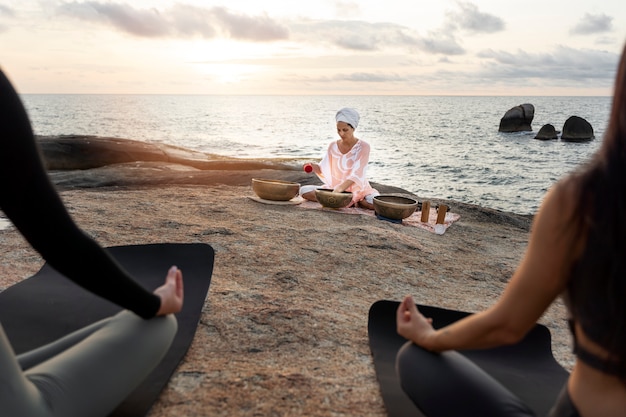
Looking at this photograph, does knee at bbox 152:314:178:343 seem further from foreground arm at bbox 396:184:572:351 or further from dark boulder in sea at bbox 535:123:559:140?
dark boulder in sea at bbox 535:123:559:140

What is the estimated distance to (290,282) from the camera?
3.30m

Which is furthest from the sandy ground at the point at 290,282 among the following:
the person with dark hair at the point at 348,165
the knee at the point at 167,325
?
the person with dark hair at the point at 348,165

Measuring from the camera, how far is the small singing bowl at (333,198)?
19.3ft

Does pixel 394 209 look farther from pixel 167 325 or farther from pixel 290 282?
pixel 167 325

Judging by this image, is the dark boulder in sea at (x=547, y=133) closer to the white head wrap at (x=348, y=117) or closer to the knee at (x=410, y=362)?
the white head wrap at (x=348, y=117)

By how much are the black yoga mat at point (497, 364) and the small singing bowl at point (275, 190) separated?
3602mm

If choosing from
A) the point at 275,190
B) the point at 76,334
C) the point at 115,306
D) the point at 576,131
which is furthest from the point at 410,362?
the point at 576,131

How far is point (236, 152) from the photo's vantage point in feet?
100

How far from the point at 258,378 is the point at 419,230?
3722mm

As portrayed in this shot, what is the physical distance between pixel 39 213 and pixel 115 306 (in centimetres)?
154

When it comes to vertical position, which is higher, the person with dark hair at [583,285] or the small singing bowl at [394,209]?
the person with dark hair at [583,285]

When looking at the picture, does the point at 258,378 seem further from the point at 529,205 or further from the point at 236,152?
the point at 236,152

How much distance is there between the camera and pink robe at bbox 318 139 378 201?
20.5 ft

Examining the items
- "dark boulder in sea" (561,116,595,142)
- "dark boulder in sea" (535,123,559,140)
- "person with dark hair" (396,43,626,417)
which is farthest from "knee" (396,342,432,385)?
"dark boulder in sea" (535,123,559,140)
